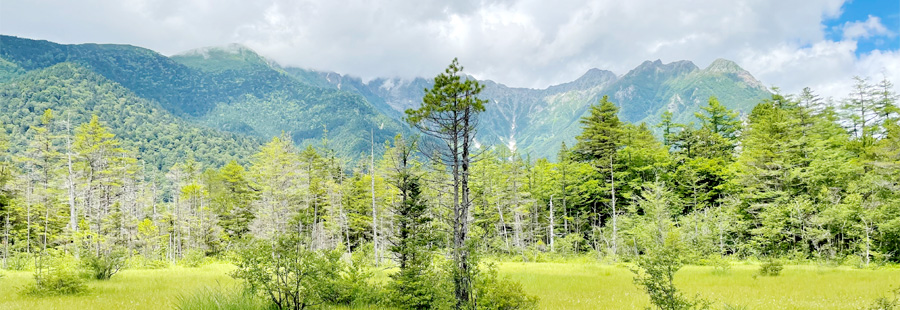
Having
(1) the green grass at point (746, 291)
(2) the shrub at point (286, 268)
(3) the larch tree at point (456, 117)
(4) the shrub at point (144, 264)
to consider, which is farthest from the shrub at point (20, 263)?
(1) the green grass at point (746, 291)

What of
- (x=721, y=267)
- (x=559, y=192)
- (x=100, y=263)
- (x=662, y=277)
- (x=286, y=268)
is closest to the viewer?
(x=662, y=277)

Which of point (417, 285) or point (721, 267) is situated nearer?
point (417, 285)

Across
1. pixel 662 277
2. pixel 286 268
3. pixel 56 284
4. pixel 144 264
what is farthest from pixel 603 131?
pixel 144 264

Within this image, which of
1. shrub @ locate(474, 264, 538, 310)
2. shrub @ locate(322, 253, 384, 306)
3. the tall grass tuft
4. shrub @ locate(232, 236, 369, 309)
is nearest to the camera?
shrub @ locate(232, 236, 369, 309)

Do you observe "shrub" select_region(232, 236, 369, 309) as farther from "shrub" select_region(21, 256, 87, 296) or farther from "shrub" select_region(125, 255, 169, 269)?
"shrub" select_region(125, 255, 169, 269)

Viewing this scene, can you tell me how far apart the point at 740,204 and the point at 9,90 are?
192m

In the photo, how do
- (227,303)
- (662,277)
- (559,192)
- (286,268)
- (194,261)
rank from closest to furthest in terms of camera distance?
(662,277)
(286,268)
(227,303)
(194,261)
(559,192)

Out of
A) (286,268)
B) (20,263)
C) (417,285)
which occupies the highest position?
(286,268)

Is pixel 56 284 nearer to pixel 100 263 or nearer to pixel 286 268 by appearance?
pixel 100 263

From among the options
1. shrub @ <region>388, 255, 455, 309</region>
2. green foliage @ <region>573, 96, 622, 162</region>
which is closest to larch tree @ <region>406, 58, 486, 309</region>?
shrub @ <region>388, 255, 455, 309</region>

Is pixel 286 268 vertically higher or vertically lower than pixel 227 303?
higher

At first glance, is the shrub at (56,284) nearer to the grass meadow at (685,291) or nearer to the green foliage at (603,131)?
the grass meadow at (685,291)

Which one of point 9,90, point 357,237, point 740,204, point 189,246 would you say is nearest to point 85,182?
point 189,246

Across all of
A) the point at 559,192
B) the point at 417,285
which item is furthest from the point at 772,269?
the point at 559,192
